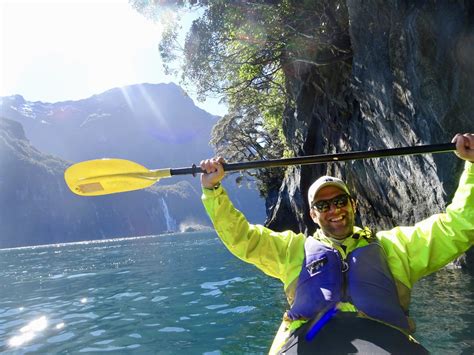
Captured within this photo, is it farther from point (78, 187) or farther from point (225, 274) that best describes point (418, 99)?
point (225, 274)

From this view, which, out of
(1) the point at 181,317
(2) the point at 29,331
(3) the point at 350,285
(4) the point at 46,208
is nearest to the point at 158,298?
(1) the point at 181,317

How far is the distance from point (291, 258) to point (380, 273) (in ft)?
2.78

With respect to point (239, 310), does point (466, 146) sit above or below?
above

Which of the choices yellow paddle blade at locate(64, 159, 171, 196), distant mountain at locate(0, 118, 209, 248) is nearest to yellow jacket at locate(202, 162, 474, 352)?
yellow paddle blade at locate(64, 159, 171, 196)

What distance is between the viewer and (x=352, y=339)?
10.0 ft

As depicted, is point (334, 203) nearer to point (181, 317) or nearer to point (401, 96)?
point (181, 317)

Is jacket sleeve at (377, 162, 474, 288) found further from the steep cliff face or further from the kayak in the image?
the steep cliff face

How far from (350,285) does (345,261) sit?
0.83 ft

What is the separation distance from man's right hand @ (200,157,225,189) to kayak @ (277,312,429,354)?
1.60 meters

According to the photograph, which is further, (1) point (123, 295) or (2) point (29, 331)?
(1) point (123, 295)

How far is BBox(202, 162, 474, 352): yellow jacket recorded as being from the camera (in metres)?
3.50

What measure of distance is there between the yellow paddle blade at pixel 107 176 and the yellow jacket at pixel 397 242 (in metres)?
1.88

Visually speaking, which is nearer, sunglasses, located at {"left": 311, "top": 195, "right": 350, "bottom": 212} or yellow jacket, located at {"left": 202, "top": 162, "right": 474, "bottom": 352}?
yellow jacket, located at {"left": 202, "top": 162, "right": 474, "bottom": 352}

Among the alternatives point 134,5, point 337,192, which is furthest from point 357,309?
point 134,5
